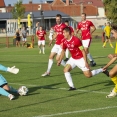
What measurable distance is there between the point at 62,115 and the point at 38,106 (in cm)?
138

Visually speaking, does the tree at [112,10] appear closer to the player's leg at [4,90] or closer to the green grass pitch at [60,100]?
the green grass pitch at [60,100]

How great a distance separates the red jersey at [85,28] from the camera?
21266mm

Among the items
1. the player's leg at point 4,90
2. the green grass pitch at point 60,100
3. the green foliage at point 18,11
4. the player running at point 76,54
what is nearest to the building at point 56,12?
the green foliage at point 18,11

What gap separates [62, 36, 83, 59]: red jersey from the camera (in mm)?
13289

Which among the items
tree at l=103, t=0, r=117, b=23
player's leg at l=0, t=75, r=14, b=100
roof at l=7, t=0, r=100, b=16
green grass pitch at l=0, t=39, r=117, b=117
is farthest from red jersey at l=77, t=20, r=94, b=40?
roof at l=7, t=0, r=100, b=16

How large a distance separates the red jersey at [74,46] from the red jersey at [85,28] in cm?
772

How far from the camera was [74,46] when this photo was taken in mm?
13352

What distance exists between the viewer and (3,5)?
141 meters

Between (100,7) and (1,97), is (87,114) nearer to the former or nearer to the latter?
(1,97)

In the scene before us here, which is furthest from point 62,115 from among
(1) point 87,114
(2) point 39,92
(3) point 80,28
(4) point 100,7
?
(4) point 100,7

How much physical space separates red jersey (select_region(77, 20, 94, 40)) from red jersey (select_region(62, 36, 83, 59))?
772cm

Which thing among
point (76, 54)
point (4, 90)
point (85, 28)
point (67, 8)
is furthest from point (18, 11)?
point (4, 90)

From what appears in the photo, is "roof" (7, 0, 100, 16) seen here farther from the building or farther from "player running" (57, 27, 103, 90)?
"player running" (57, 27, 103, 90)

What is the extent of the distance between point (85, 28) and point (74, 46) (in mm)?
8349
